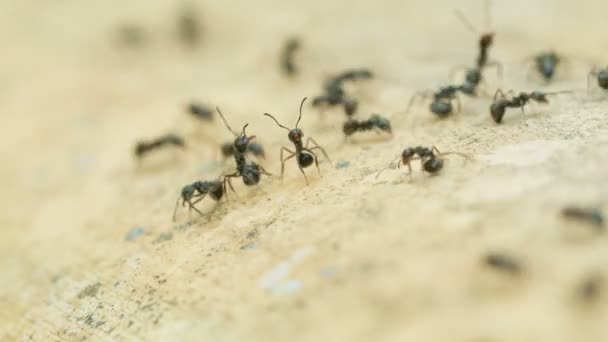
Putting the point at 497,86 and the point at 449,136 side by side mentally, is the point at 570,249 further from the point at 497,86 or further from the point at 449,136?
the point at 497,86

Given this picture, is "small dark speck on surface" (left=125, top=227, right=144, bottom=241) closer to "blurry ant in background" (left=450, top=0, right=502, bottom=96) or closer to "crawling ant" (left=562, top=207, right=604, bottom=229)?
"blurry ant in background" (left=450, top=0, right=502, bottom=96)

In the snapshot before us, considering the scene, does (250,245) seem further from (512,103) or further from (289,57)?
(289,57)

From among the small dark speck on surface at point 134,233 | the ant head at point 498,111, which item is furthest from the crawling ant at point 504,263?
the small dark speck on surface at point 134,233

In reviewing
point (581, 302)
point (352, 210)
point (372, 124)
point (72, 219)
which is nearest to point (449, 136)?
point (372, 124)

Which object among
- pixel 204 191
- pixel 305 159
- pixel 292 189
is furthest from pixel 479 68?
pixel 204 191

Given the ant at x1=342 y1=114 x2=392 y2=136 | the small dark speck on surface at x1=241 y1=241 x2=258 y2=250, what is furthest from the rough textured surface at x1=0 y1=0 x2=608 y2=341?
the ant at x1=342 y1=114 x2=392 y2=136

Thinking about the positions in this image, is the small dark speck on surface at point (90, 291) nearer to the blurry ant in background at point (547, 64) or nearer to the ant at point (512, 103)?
the ant at point (512, 103)
